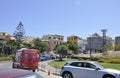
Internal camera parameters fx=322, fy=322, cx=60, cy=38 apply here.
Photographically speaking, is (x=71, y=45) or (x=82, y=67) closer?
(x=82, y=67)

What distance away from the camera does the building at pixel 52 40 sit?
588 feet

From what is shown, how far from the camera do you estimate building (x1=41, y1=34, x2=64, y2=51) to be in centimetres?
17925

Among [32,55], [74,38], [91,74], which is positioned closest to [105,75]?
[91,74]

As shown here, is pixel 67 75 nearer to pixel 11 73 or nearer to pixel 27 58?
pixel 27 58

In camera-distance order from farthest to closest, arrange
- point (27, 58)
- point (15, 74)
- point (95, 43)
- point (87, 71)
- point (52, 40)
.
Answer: point (52, 40) → point (95, 43) → point (27, 58) → point (87, 71) → point (15, 74)

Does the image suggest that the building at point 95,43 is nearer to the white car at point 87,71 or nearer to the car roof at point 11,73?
the white car at point 87,71


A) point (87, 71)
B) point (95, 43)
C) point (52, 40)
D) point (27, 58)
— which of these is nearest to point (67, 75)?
point (87, 71)

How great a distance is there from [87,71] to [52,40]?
Result: 15940 centimetres

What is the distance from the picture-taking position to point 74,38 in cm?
18962

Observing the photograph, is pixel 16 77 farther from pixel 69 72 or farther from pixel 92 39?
pixel 92 39

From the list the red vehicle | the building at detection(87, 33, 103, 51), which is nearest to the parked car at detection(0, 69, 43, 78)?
the red vehicle

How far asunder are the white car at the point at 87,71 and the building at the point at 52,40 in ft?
507

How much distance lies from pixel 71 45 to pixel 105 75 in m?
121

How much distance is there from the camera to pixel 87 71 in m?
21.2
